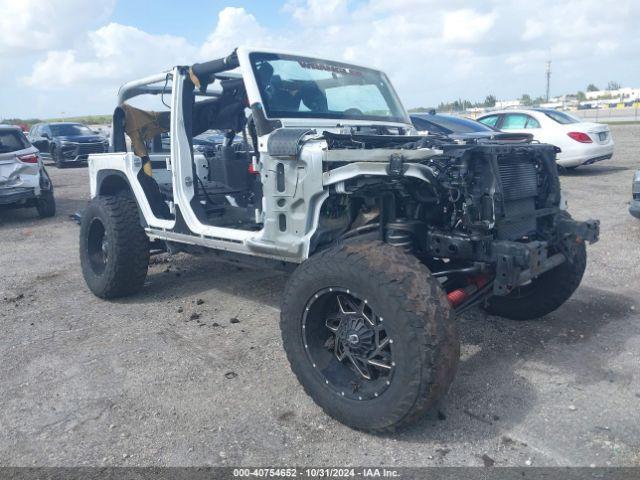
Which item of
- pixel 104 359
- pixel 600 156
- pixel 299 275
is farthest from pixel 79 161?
pixel 299 275

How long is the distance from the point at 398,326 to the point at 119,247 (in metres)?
3.30

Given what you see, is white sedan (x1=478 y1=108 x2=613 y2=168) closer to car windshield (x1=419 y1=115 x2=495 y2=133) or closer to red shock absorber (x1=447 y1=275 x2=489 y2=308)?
car windshield (x1=419 y1=115 x2=495 y2=133)

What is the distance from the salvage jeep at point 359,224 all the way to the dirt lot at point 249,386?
0.94 feet

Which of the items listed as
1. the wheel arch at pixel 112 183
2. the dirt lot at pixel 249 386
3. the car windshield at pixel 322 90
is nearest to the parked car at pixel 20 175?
the dirt lot at pixel 249 386

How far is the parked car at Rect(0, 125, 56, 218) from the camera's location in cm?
998

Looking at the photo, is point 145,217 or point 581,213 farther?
point 581,213

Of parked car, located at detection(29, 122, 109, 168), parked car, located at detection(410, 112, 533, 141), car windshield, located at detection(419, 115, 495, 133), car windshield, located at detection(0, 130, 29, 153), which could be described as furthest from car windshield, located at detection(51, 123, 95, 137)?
car windshield, located at detection(419, 115, 495, 133)

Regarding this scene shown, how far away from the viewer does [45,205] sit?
→ 10.6 meters

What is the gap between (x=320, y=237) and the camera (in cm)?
382

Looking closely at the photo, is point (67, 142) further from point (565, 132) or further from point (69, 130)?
point (565, 132)

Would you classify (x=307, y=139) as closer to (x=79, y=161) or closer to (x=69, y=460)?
(x=69, y=460)

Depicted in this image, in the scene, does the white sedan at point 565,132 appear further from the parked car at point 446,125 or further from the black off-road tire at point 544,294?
the black off-road tire at point 544,294

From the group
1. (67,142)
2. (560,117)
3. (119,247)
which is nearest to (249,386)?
(119,247)

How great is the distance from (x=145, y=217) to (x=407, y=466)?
134 inches
